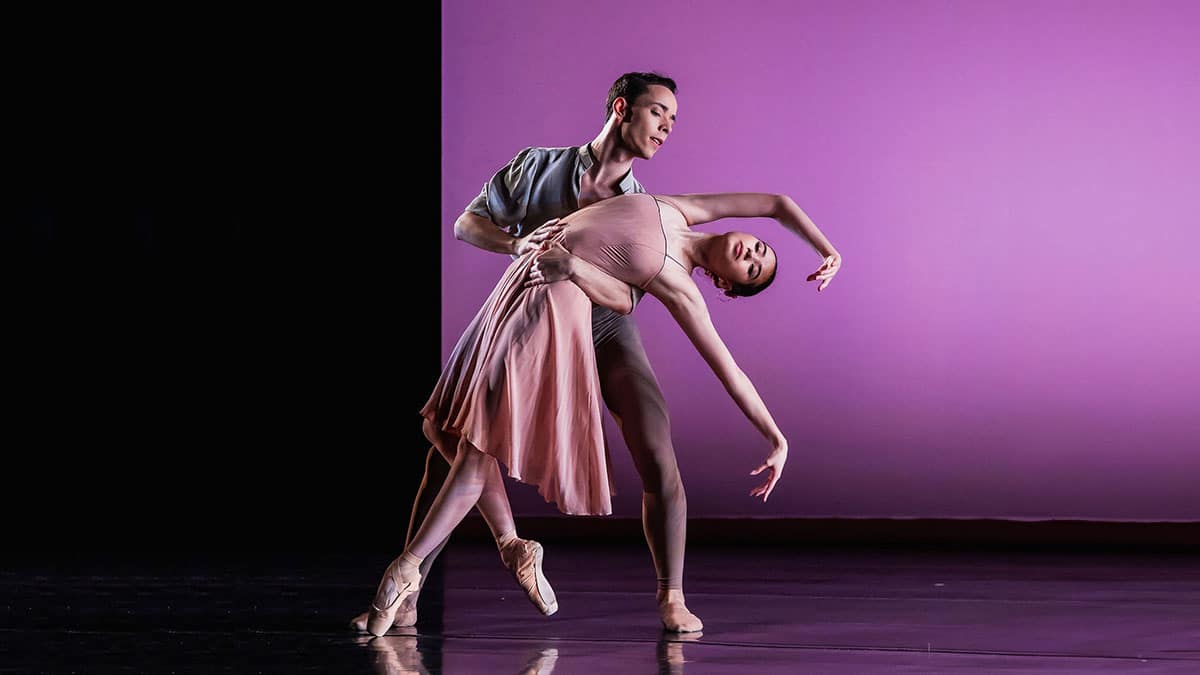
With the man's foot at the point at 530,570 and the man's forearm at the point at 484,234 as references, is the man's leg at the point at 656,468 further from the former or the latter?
the man's forearm at the point at 484,234

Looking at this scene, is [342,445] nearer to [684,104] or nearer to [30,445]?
[30,445]

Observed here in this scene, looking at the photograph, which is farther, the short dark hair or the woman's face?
the short dark hair

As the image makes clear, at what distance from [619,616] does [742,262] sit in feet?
2.67

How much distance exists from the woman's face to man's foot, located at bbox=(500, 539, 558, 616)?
0.61 m

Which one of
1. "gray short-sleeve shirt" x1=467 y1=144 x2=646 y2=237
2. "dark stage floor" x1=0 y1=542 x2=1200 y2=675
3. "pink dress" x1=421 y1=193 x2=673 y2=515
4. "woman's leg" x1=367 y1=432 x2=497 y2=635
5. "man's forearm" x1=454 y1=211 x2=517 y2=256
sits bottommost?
"dark stage floor" x1=0 y1=542 x2=1200 y2=675

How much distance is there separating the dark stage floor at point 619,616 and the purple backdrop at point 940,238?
1.72 ft

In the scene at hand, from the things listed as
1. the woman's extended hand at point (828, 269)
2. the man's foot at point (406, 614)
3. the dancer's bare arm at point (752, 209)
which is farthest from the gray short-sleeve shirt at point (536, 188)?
the man's foot at point (406, 614)

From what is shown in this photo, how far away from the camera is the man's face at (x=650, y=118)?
289 cm

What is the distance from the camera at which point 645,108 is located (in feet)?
9.51

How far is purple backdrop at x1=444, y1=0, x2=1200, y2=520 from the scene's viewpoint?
4.87 m

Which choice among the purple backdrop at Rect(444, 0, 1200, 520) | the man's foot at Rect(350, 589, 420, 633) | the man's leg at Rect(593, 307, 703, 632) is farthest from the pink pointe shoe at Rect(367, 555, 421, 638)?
the purple backdrop at Rect(444, 0, 1200, 520)

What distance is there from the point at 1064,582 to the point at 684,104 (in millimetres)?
2130

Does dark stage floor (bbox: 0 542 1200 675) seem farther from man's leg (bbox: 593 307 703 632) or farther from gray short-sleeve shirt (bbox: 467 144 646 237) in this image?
gray short-sleeve shirt (bbox: 467 144 646 237)

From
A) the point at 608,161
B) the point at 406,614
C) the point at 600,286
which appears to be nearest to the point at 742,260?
the point at 600,286
